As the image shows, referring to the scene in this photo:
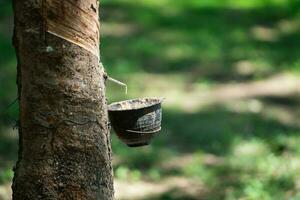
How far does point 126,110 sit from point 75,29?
0.66 metres

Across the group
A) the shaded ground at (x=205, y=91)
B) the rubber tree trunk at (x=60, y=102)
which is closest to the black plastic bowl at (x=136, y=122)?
the rubber tree trunk at (x=60, y=102)

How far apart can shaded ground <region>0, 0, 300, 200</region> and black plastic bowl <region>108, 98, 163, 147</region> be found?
2.02 meters

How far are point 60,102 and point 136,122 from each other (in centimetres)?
→ 67

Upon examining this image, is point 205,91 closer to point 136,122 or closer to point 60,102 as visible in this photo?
point 136,122

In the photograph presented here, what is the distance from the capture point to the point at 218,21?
12.4m

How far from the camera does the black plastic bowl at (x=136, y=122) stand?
4.37 metres

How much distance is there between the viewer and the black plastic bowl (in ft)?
14.3

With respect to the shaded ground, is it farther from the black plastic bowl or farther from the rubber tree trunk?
the rubber tree trunk

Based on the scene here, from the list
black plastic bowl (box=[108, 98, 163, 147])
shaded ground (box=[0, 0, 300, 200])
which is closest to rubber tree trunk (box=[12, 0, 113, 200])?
black plastic bowl (box=[108, 98, 163, 147])

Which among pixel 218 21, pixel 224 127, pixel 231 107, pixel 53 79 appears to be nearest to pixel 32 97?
pixel 53 79

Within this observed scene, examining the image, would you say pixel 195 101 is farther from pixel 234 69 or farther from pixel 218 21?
pixel 218 21

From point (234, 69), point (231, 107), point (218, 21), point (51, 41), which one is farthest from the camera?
point (218, 21)

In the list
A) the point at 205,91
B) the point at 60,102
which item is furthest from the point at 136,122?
the point at 205,91

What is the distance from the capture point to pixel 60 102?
390 cm
